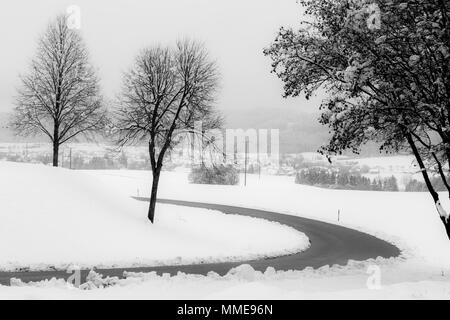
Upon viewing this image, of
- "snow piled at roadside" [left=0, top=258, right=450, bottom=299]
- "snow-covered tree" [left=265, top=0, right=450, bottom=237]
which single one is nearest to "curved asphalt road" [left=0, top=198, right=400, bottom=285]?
"snow piled at roadside" [left=0, top=258, right=450, bottom=299]

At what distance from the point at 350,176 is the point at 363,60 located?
111 m

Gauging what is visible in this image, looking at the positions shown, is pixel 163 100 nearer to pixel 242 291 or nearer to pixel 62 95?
pixel 62 95

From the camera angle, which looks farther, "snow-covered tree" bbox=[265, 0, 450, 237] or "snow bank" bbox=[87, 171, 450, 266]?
"snow bank" bbox=[87, 171, 450, 266]

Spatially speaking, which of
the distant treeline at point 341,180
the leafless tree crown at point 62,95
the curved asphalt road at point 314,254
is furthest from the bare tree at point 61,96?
the distant treeline at point 341,180

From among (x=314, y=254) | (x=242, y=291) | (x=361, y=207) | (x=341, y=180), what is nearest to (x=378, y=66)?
(x=242, y=291)

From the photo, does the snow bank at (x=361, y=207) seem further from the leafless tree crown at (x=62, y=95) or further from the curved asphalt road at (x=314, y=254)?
the leafless tree crown at (x=62, y=95)

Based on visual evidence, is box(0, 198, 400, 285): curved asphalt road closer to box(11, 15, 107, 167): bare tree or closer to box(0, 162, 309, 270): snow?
box(0, 162, 309, 270): snow

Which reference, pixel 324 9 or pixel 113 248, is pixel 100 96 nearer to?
pixel 113 248

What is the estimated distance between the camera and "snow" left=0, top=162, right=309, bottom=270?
1967cm

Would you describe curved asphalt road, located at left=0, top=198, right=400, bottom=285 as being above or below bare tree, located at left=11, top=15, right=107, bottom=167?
below

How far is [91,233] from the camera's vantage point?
22344mm

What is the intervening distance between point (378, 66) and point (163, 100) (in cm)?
1814

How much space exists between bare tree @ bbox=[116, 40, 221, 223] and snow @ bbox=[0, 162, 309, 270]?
3.41 m

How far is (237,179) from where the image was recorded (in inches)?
3533
